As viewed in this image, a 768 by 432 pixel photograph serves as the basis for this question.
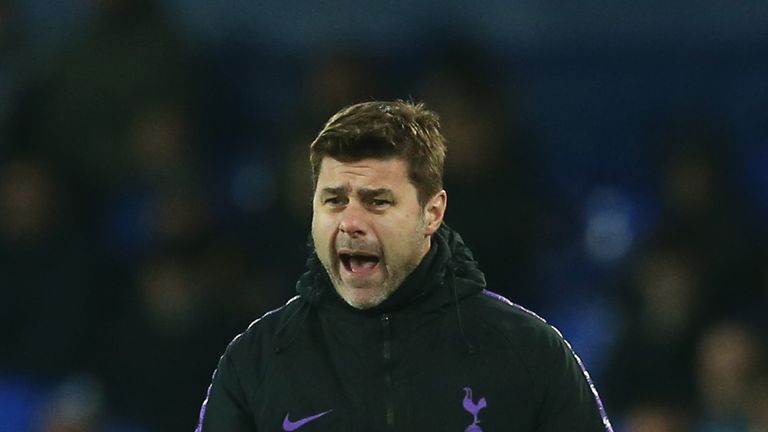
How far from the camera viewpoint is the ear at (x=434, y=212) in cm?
373

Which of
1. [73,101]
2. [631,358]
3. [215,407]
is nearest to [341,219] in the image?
[215,407]

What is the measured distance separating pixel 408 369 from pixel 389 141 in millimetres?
514

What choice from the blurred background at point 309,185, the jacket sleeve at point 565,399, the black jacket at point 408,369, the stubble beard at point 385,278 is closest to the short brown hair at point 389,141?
the stubble beard at point 385,278

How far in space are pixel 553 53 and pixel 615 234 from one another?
107 centimetres

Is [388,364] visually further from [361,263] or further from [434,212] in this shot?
[434,212]

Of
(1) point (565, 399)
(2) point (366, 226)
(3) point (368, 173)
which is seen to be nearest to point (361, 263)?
(2) point (366, 226)

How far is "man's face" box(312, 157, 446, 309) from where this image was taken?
362cm

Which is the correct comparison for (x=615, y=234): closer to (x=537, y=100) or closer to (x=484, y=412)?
(x=537, y=100)

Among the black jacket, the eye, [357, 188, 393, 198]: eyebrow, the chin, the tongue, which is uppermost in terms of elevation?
[357, 188, 393, 198]: eyebrow

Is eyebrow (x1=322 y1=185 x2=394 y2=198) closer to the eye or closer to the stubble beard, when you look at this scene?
the eye

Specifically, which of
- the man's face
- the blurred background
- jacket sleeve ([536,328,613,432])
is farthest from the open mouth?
the blurred background

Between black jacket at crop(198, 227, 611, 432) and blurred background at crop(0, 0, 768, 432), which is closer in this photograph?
black jacket at crop(198, 227, 611, 432)

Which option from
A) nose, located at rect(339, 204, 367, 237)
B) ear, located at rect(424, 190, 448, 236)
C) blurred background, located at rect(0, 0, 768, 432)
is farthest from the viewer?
blurred background, located at rect(0, 0, 768, 432)

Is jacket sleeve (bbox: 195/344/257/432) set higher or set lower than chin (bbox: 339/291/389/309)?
lower
